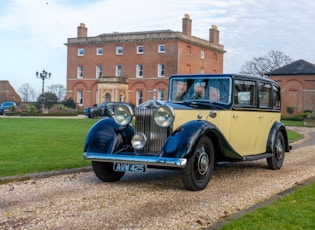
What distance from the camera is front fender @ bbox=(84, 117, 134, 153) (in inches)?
323

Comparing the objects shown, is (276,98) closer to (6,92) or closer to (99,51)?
(99,51)

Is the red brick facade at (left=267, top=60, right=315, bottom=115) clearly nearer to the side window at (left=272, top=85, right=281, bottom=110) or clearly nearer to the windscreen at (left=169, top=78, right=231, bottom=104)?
the side window at (left=272, top=85, right=281, bottom=110)

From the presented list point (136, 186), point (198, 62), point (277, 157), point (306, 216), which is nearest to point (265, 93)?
point (277, 157)

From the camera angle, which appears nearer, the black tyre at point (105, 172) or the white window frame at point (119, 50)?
the black tyre at point (105, 172)

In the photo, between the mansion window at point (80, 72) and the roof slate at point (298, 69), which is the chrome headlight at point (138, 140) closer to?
the roof slate at point (298, 69)

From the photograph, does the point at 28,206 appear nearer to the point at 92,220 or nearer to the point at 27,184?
the point at 92,220

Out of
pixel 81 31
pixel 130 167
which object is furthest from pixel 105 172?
pixel 81 31

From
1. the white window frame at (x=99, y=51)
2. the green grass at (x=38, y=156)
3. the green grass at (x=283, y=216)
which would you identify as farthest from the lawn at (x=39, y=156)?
the white window frame at (x=99, y=51)

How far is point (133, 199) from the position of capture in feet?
22.9

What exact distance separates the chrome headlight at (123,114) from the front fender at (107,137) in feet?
0.48

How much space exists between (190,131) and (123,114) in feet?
5.08

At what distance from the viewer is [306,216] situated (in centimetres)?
578

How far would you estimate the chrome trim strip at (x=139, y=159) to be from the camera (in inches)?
284

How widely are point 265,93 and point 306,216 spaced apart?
5.00 meters
